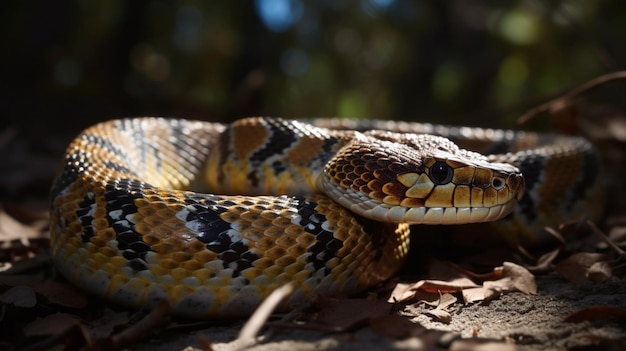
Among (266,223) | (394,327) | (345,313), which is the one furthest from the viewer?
(266,223)

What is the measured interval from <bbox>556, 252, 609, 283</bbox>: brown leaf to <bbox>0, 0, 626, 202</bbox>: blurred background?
3077 mm

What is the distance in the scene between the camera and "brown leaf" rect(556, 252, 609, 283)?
156 inches

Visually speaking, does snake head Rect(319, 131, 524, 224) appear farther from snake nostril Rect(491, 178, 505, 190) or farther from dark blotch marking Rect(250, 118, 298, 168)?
dark blotch marking Rect(250, 118, 298, 168)

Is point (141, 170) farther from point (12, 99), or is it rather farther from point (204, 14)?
point (204, 14)

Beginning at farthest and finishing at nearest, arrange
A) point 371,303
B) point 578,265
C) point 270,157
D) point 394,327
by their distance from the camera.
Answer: point 270,157, point 578,265, point 371,303, point 394,327

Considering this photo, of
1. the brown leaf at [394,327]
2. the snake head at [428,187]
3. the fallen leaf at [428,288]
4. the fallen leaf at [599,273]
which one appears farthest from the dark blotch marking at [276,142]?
the fallen leaf at [599,273]

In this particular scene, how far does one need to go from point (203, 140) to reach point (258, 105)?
3.10 metres

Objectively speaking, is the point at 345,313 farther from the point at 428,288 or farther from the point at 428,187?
the point at 428,187

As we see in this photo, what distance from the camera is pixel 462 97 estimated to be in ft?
38.7

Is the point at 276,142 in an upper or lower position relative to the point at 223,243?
upper

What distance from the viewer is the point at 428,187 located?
3699 millimetres

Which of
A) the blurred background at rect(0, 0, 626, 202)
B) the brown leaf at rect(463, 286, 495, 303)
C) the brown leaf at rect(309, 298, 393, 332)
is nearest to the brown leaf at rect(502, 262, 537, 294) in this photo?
the brown leaf at rect(463, 286, 495, 303)

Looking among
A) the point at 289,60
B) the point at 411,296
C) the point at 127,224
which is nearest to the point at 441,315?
the point at 411,296

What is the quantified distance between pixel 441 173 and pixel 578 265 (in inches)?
46.5
